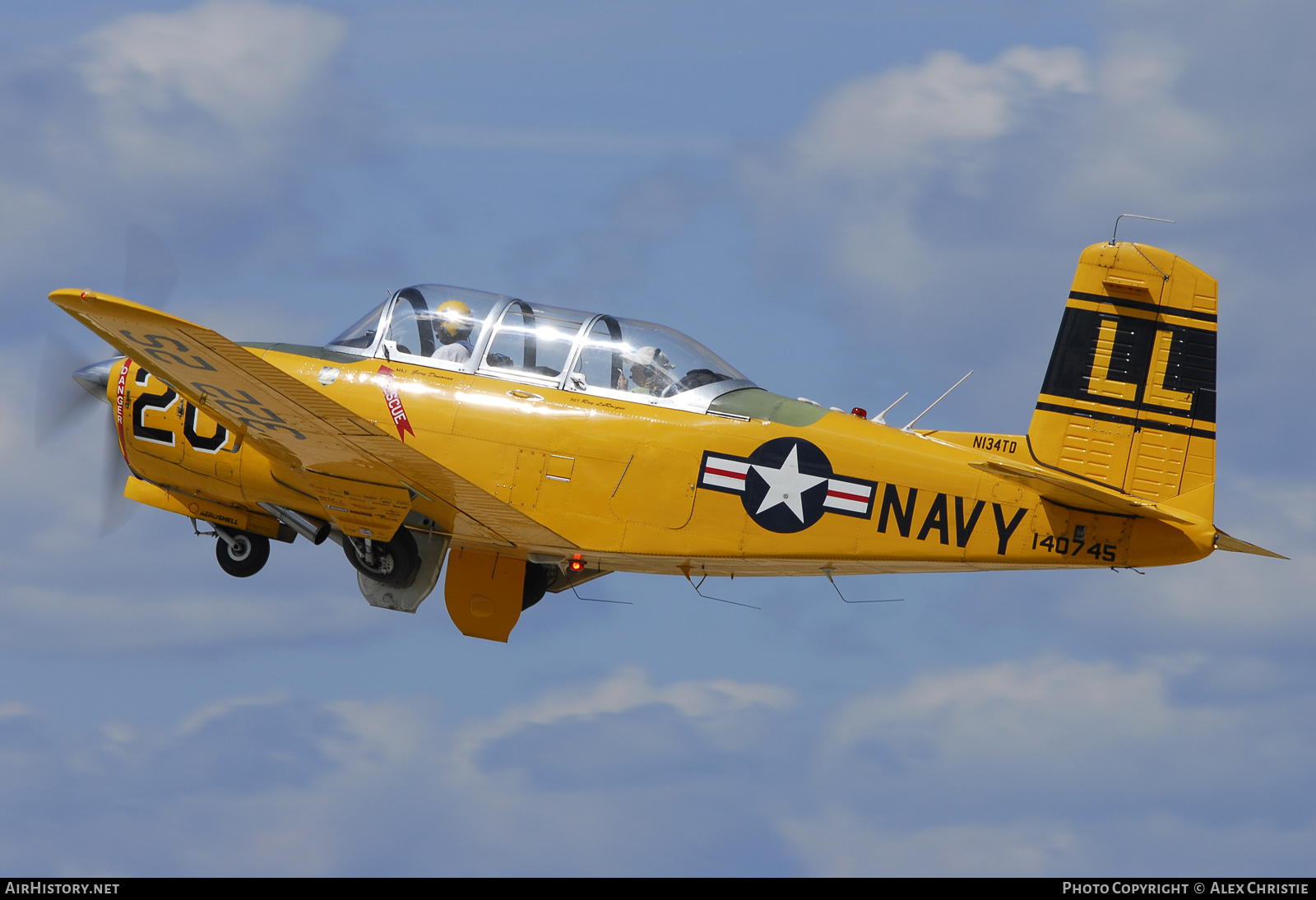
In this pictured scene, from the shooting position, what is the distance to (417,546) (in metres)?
14.6

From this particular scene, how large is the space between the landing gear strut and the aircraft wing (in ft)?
5.59

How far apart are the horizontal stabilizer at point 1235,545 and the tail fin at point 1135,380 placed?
30 cm

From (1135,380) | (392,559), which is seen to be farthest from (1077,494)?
(392,559)

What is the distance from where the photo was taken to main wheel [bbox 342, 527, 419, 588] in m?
14.6

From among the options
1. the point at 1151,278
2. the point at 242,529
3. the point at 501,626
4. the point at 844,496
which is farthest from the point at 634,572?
the point at 1151,278

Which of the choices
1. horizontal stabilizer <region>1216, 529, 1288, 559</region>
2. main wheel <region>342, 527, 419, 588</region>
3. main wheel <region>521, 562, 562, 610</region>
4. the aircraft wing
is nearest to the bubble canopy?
the aircraft wing

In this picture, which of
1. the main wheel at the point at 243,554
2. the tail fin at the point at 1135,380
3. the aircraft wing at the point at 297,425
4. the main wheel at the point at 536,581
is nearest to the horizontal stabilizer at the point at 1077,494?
the tail fin at the point at 1135,380

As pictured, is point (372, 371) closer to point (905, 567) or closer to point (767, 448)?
point (767, 448)

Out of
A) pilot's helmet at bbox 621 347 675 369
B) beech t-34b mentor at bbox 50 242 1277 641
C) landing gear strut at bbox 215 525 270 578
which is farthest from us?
landing gear strut at bbox 215 525 270 578

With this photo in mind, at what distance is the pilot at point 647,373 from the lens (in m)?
13.7

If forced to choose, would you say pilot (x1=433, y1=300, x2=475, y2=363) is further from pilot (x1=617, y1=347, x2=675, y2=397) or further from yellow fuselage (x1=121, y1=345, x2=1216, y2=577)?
pilot (x1=617, y1=347, x2=675, y2=397)

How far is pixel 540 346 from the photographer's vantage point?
551 inches

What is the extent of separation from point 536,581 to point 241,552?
3.02 m

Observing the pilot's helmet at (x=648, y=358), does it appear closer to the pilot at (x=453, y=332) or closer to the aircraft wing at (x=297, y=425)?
the pilot at (x=453, y=332)
